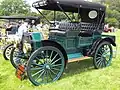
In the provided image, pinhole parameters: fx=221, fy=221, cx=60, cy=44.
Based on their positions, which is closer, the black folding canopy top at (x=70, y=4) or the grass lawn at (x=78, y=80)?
the grass lawn at (x=78, y=80)

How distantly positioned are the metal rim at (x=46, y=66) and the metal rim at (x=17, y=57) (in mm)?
588

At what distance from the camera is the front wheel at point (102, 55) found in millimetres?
6321

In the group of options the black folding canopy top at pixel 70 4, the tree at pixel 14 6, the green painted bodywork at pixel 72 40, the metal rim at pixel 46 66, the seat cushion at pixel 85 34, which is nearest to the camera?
the metal rim at pixel 46 66

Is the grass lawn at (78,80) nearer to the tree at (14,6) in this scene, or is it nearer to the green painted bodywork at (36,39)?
the green painted bodywork at (36,39)

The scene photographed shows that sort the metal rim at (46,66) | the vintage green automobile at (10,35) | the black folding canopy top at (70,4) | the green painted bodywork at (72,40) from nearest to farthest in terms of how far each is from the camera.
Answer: the metal rim at (46,66)
the black folding canopy top at (70,4)
the green painted bodywork at (72,40)
the vintage green automobile at (10,35)

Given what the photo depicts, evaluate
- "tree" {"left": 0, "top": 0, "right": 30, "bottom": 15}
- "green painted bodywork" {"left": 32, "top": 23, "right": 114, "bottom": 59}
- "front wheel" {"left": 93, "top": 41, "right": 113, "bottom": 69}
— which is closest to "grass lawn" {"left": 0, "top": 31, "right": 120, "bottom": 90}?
"front wheel" {"left": 93, "top": 41, "right": 113, "bottom": 69}

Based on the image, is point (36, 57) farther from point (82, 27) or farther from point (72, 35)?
point (82, 27)

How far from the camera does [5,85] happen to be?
525cm

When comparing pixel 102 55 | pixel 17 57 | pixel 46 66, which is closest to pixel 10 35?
pixel 17 57

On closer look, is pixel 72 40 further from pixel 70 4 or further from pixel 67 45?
pixel 70 4

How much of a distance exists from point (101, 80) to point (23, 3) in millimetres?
70258

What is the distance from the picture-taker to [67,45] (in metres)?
5.77

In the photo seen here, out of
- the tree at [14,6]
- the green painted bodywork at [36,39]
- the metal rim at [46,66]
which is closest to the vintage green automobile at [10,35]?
the green painted bodywork at [36,39]

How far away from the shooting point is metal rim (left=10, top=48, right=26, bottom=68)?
18.9 feet
